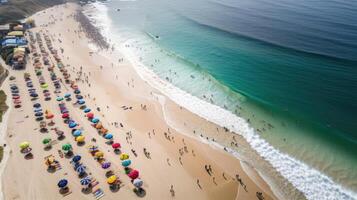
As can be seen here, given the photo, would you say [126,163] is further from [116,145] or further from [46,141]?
[46,141]

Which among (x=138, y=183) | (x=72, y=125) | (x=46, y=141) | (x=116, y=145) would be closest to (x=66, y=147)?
(x=46, y=141)

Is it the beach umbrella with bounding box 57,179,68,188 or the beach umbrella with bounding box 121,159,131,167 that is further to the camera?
the beach umbrella with bounding box 121,159,131,167

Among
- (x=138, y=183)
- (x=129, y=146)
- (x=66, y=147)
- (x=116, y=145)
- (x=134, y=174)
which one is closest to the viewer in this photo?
(x=138, y=183)

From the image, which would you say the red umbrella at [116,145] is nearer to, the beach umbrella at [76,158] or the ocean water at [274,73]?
the beach umbrella at [76,158]

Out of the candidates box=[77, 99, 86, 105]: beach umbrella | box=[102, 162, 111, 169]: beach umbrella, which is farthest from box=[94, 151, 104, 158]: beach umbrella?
box=[77, 99, 86, 105]: beach umbrella

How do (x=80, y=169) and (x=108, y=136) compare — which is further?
(x=108, y=136)

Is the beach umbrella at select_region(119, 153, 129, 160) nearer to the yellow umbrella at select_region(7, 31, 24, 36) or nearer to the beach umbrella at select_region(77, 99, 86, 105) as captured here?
the beach umbrella at select_region(77, 99, 86, 105)
